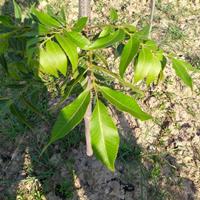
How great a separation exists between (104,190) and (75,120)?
6.81ft

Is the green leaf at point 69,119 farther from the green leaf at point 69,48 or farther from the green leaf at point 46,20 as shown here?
the green leaf at point 46,20

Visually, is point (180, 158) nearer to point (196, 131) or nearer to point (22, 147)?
point (196, 131)

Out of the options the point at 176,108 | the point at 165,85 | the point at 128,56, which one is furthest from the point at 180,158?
the point at 128,56

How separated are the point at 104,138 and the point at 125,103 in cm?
16

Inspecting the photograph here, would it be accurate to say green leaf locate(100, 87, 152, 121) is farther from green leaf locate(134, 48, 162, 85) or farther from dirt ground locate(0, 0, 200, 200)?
dirt ground locate(0, 0, 200, 200)

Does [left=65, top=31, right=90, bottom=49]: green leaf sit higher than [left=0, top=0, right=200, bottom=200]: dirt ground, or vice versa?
[left=65, top=31, right=90, bottom=49]: green leaf

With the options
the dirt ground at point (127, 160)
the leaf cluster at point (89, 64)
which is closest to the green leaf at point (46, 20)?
the leaf cluster at point (89, 64)

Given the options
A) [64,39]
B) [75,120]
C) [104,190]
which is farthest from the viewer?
[104,190]

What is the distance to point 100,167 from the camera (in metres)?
3.26

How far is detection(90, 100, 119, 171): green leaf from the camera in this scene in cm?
110

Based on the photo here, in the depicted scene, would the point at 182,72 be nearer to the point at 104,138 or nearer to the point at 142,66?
the point at 142,66

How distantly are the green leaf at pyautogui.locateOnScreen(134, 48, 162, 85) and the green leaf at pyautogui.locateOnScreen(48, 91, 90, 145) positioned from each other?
0.27 metres

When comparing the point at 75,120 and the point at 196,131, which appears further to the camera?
the point at 196,131

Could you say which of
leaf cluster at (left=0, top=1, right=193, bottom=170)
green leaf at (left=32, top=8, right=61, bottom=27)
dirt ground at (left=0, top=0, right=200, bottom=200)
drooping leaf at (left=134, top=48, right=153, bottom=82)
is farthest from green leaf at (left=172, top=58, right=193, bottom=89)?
dirt ground at (left=0, top=0, right=200, bottom=200)
